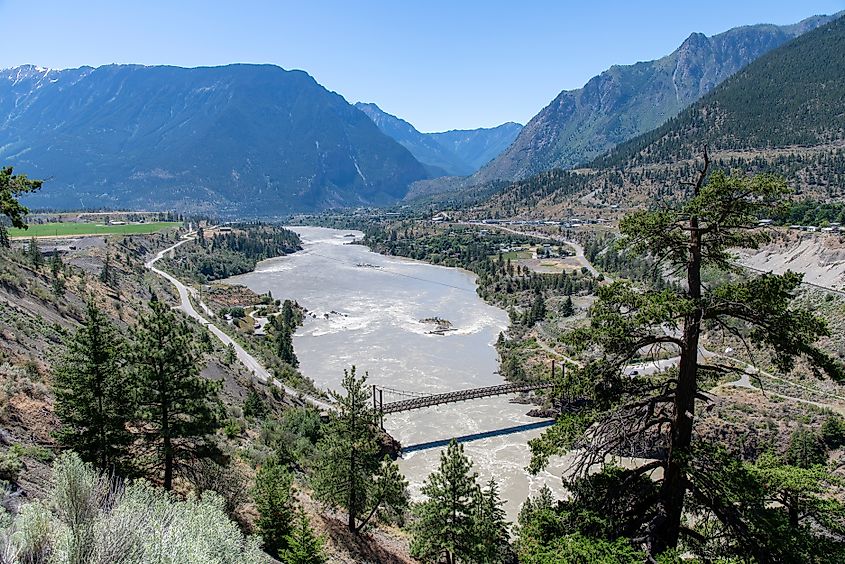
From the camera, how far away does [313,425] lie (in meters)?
27.4

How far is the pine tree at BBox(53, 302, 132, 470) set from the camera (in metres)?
10.9

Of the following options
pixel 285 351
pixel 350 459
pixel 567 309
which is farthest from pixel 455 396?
pixel 567 309

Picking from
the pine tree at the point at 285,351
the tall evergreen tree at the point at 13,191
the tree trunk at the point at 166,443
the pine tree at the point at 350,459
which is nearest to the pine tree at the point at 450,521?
Result: the pine tree at the point at 350,459

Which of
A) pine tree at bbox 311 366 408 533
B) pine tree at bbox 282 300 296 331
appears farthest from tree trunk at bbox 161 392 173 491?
pine tree at bbox 282 300 296 331

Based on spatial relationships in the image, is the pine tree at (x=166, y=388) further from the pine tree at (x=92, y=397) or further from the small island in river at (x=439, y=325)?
the small island in river at (x=439, y=325)

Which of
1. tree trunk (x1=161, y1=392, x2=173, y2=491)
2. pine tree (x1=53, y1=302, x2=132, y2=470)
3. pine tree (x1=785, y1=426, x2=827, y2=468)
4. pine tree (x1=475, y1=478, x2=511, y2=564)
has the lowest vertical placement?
pine tree (x1=785, y1=426, x2=827, y2=468)

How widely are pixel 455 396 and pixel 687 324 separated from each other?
34.4 meters

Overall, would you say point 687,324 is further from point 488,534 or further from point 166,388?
point 166,388

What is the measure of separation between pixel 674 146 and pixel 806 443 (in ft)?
511

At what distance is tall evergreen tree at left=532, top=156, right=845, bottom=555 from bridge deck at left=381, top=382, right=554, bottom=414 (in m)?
30.8

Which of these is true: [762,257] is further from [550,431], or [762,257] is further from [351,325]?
[550,431]

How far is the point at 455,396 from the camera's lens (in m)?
40.0

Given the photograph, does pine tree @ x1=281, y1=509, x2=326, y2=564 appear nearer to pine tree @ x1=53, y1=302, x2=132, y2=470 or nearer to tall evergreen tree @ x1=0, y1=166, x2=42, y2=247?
pine tree @ x1=53, y1=302, x2=132, y2=470

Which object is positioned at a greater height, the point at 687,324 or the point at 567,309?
the point at 687,324
